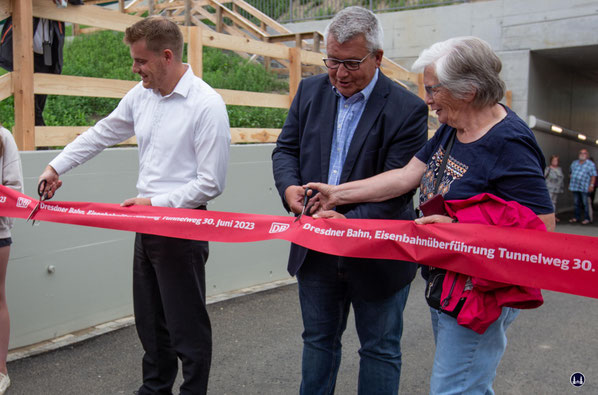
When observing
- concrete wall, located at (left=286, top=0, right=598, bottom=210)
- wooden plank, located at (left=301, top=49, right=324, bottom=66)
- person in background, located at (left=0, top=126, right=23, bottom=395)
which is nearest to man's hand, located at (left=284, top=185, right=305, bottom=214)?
person in background, located at (left=0, top=126, right=23, bottom=395)

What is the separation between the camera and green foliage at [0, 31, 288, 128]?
8078mm

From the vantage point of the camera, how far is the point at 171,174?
10.3 feet

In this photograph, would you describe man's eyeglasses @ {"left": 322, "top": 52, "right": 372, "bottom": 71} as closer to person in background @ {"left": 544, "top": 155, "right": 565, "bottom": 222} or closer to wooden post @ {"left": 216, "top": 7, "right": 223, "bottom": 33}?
wooden post @ {"left": 216, "top": 7, "right": 223, "bottom": 33}

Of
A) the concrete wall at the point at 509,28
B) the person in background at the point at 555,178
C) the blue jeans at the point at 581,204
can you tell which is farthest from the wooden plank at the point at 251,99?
the blue jeans at the point at 581,204

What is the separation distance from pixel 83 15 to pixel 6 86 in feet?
3.39

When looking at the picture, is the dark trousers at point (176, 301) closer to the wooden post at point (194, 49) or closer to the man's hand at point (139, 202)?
A: the man's hand at point (139, 202)

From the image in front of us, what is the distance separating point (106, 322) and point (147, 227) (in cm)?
256

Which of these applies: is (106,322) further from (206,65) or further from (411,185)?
(206,65)

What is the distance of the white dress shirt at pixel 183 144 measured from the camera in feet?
9.98

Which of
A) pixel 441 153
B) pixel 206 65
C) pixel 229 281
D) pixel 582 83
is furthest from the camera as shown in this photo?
pixel 582 83

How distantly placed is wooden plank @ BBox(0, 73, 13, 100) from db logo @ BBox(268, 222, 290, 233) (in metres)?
2.99

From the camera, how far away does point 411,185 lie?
→ 2.58 m

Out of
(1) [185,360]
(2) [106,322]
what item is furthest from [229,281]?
(1) [185,360]

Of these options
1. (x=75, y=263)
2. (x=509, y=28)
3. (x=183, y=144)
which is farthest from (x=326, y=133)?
(x=509, y=28)
